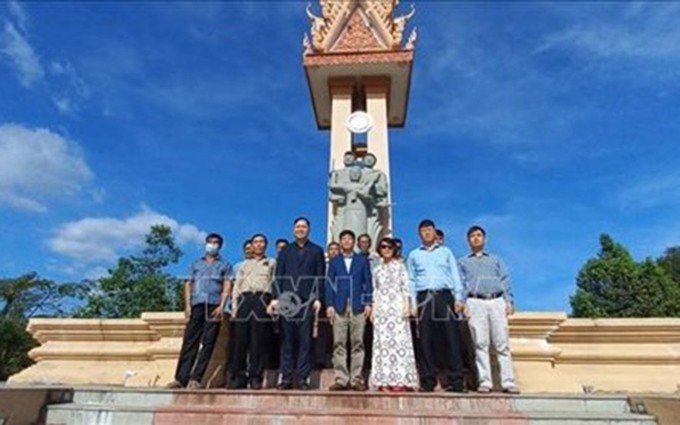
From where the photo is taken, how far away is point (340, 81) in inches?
378

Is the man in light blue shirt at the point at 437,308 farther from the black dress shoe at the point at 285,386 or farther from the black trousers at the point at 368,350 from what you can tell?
the black dress shoe at the point at 285,386

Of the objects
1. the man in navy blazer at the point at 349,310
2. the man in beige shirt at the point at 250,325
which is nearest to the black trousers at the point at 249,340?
the man in beige shirt at the point at 250,325

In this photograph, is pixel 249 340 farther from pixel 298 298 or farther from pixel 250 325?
pixel 298 298

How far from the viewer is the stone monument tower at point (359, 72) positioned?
889 cm

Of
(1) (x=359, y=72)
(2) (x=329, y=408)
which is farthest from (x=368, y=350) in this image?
(1) (x=359, y=72)

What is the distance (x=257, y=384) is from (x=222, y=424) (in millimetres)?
1172

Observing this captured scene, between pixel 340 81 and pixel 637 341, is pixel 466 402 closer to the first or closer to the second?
pixel 637 341

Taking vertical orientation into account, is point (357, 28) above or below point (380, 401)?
above

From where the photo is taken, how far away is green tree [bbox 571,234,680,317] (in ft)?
72.4

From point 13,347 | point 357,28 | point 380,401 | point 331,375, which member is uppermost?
point 357,28

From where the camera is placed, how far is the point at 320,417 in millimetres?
3299

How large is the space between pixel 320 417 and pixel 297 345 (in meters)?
→ 1.27

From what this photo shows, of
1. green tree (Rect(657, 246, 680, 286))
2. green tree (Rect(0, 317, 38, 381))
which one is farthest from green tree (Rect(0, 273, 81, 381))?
green tree (Rect(657, 246, 680, 286))

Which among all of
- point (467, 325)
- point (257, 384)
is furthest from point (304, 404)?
point (467, 325)
